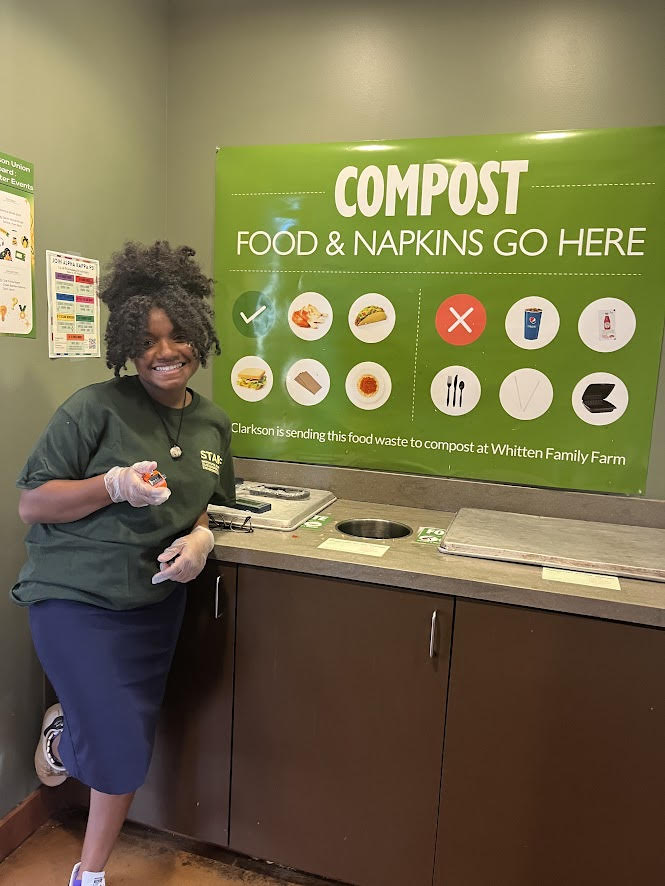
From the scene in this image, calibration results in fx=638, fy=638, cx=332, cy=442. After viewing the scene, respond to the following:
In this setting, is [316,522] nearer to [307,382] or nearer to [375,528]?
[375,528]

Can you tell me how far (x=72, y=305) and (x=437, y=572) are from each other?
1314mm

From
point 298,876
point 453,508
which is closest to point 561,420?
point 453,508

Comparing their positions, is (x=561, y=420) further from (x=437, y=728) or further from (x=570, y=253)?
(x=437, y=728)

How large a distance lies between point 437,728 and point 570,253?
1437 millimetres

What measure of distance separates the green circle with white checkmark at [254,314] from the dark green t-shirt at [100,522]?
82 centimetres

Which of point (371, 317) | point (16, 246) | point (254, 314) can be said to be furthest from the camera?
point (254, 314)

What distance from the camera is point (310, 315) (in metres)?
2.23

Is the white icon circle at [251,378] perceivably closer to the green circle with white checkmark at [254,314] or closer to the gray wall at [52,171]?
the green circle with white checkmark at [254,314]

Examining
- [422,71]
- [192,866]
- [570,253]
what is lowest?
[192,866]

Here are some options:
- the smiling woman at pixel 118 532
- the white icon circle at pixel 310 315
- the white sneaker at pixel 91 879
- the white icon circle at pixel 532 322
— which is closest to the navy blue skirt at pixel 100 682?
the smiling woman at pixel 118 532

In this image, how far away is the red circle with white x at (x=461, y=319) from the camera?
208 cm

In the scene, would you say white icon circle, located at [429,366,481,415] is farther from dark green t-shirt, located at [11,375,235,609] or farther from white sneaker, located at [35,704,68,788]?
white sneaker, located at [35,704,68,788]

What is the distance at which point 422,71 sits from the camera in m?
2.06

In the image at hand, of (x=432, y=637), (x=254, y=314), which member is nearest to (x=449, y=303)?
(x=254, y=314)
